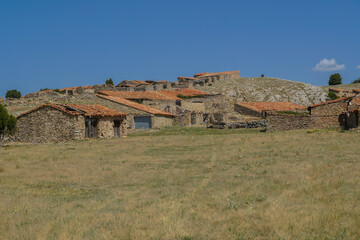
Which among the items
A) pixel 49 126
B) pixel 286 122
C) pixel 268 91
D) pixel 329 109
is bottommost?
pixel 286 122

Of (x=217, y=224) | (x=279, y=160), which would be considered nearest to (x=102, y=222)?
(x=217, y=224)

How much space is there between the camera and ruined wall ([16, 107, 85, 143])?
103 feet

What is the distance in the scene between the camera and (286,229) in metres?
6.40

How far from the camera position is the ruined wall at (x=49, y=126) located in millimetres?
31469

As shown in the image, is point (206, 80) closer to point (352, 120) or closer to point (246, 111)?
point (246, 111)

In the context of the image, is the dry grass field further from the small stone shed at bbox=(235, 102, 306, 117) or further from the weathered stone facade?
the small stone shed at bbox=(235, 102, 306, 117)

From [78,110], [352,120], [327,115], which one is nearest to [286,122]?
[327,115]

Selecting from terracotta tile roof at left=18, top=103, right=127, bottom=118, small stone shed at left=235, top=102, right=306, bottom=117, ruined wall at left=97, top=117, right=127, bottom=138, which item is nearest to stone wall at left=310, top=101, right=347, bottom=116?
small stone shed at left=235, top=102, right=306, bottom=117

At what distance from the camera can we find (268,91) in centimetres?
8700

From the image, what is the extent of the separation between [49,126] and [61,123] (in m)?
1.36

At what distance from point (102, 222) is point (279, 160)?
371 inches

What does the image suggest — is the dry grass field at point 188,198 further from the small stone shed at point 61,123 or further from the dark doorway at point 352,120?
the small stone shed at point 61,123

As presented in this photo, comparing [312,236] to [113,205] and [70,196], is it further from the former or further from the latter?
[70,196]

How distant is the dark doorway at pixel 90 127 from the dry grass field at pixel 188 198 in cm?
1628
